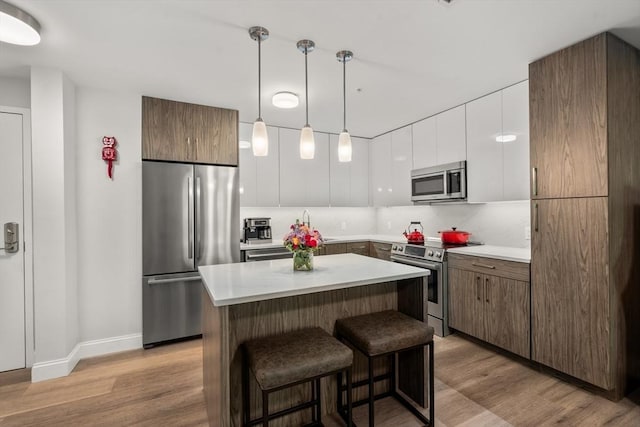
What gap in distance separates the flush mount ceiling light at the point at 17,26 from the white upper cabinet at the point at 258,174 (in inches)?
81.3

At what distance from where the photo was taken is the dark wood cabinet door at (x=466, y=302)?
2945 millimetres

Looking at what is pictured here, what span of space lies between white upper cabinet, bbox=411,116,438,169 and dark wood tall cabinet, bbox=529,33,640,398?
1341 mm

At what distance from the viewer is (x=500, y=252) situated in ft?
9.63

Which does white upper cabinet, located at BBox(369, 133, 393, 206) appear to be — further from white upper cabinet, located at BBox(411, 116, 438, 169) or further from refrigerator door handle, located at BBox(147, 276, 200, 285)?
A: refrigerator door handle, located at BBox(147, 276, 200, 285)

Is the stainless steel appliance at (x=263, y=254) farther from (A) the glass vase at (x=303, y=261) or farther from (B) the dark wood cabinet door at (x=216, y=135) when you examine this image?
(A) the glass vase at (x=303, y=261)

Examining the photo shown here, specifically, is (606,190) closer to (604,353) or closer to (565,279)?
(565,279)

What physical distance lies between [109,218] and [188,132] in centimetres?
117

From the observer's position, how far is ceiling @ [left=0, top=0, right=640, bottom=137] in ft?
6.00

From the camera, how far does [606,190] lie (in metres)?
2.08

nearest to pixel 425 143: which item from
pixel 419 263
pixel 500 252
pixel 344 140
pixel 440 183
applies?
pixel 440 183

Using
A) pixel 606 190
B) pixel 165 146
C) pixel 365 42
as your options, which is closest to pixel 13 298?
pixel 165 146

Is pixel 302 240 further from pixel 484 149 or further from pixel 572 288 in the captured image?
pixel 484 149

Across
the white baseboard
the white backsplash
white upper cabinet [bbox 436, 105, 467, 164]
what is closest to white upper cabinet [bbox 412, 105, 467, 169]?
white upper cabinet [bbox 436, 105, 467, 164]

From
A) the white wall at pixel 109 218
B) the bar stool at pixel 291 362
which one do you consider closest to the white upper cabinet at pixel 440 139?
the bar stool at pixel 291 362
